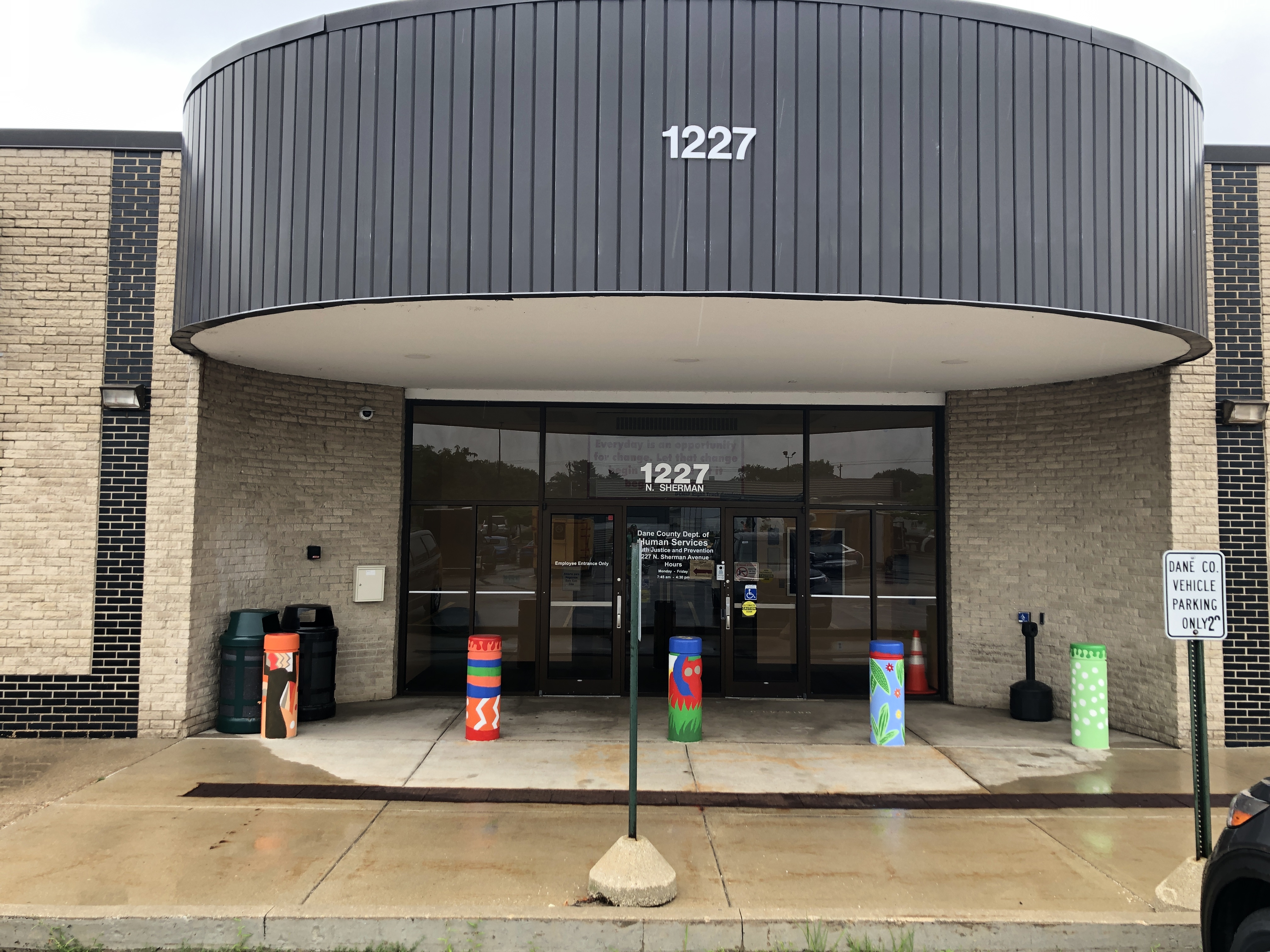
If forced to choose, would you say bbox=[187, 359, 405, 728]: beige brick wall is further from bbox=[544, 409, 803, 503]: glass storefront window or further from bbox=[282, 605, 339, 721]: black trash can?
bbox=[544, 409, 803, 503]: glass storefront window

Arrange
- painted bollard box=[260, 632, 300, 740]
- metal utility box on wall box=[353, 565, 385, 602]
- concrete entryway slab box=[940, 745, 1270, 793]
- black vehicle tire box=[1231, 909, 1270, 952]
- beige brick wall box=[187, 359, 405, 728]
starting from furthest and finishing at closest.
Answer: metal utility box on wall box=[353, 565, 385, 602]
beige brick wall box=[187, 359, 405, 728]
painted bollard box=[260, 632, 300, 740]
concrete entryway slab box=[940, 745, 1270, 793]
black vehicle tire box=[1231, 909, 1270, 952]

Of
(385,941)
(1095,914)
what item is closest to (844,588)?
(1095,914)

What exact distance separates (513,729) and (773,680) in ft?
11.5

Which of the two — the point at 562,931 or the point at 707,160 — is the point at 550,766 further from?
the point at 707,160

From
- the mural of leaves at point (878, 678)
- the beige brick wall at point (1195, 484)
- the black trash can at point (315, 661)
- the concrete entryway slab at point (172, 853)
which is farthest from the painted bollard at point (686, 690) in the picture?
the beige brick wall at point (1195, 484)

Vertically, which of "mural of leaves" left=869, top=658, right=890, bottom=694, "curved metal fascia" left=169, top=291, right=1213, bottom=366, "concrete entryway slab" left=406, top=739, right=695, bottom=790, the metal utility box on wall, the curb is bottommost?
the curb

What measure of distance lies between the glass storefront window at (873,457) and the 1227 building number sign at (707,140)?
506 centimetres

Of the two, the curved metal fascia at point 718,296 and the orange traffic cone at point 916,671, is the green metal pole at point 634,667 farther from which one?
the orange traffic cone at point 916,671

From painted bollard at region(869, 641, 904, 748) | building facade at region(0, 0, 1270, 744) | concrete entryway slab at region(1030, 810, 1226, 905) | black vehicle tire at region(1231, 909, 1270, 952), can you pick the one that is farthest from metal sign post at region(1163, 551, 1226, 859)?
painted bollard at region(869, 641, 904, 748)

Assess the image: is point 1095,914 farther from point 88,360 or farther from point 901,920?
point 88,360

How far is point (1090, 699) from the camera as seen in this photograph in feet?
28.4

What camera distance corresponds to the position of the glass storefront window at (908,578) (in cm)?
1085

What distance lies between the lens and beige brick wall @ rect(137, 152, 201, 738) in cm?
859

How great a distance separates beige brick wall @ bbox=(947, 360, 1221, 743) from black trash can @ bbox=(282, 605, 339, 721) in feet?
24.7
